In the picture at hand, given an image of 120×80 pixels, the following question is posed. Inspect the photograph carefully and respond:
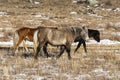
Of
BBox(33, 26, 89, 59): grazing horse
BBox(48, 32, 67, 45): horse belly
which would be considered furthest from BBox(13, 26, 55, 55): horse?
BBox(48, 32, 67, 45): horse belly

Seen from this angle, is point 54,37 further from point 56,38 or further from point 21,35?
point 21,35

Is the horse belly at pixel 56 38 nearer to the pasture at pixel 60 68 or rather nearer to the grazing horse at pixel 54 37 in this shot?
the grazing horse at pixel 54 37

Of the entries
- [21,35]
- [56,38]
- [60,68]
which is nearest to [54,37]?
[56,38]

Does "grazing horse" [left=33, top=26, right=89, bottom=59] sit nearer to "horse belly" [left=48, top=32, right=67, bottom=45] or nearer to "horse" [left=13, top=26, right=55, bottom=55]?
"horse belly" [left=48, top=32, right=67, bottom=45]

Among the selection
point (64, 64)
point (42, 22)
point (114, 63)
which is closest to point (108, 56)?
point (114, 63)

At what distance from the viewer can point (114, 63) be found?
13188 millimetres

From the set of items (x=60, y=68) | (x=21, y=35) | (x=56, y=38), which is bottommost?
(x=21, y=35)

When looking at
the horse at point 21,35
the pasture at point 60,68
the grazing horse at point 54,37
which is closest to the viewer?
the pasture at point 60,68

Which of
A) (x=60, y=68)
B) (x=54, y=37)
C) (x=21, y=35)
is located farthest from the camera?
(x=21, y=35)

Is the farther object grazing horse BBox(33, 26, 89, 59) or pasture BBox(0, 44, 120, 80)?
grazing horse BBox(33, 26, 89, 59)

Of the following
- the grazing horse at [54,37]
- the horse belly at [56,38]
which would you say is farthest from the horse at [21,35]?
the horse belly at [56,38]

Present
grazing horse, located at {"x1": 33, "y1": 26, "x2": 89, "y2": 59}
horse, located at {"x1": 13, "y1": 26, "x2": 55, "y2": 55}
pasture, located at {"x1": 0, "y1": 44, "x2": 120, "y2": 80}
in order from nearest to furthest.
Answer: pasture, located at {"x1": 0, "y1": 44, "x2": 120, "y2": 80}
grazing horse, located at {"x1": 33, "y1": 26, "x2": 89, "y2": 59}
horse, located at {"x1": 13, "y1": 26, "x2": 55, "y2": 55}

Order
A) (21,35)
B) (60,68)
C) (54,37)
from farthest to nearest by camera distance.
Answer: (21,35) → (54,37) → (60,68)

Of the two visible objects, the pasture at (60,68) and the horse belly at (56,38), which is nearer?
the pasture at (60,68)
